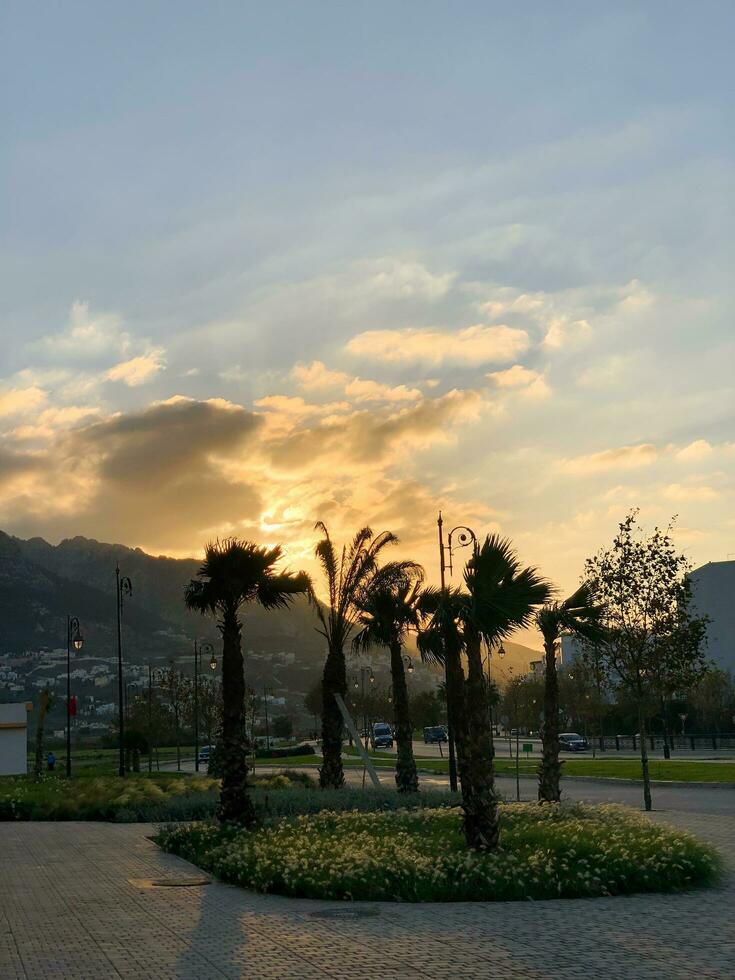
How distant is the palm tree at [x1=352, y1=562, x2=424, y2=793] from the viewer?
3512 cm

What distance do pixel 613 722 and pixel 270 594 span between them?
85140 mm

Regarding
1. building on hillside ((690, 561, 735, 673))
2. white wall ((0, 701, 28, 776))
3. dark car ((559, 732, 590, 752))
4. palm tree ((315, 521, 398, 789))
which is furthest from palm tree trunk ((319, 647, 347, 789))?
building on hillside ((690, 561, 735, 673))

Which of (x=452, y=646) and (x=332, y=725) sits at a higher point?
(x=452, y=646)

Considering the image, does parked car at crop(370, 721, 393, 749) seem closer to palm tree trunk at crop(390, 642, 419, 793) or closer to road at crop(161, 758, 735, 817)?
road at crop(161, 758, 735, 817)

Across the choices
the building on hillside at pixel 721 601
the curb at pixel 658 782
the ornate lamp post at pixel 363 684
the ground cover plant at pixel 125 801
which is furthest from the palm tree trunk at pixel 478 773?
the building on hillside at pixel 721 601

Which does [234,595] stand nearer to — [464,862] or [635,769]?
[464,862]

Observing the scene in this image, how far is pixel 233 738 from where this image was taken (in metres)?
25.4

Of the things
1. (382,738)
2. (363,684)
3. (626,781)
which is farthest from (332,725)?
(382,738)

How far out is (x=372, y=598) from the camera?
126 feet

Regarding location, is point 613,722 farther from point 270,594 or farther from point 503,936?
point 503,936

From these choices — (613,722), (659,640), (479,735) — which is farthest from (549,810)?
(613,722)

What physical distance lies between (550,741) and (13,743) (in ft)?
183

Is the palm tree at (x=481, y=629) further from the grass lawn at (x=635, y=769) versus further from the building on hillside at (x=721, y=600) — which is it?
the building on hillside at (x=721, y=600)

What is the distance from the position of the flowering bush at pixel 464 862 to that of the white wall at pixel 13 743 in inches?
2204
